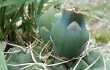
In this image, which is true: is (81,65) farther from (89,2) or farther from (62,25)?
(89,2)

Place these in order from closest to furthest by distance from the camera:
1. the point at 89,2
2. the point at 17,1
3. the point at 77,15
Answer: the point at 77,15 → the point at 17,1 → the point at 89,2

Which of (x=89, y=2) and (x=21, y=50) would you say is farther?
(x=89, y=2)

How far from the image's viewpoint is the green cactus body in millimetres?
585

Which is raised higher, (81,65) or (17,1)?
(17,1)

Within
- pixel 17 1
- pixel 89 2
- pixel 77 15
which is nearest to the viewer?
pixel 77 15

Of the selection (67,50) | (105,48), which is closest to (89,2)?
(105,48)

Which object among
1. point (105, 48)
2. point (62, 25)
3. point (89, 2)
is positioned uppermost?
point (62, 25)

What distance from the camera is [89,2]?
2666mm

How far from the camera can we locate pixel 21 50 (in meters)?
0.67

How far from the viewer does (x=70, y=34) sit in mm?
591

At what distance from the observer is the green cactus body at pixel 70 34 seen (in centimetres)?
59

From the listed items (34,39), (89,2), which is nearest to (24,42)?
(34,39)

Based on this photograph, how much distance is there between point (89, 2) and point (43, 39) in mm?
2027

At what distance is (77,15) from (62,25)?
0.03 meters
